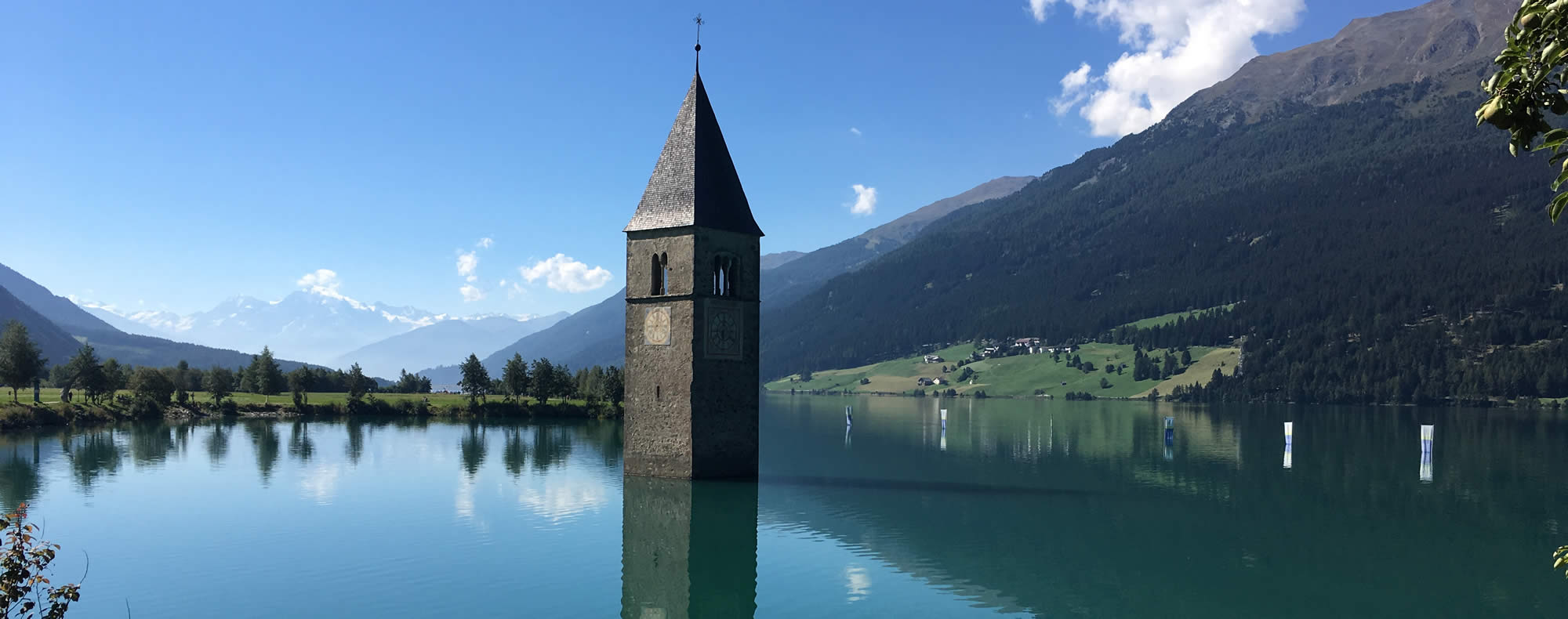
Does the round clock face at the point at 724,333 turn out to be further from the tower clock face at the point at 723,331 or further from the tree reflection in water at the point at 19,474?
the tree reflection in water at the point at 19,474

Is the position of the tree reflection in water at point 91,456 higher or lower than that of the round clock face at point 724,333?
lower

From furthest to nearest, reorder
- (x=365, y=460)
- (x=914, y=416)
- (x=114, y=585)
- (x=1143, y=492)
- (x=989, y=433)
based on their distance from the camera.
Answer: (x=914, y=416) < (x=989, y=433) < (x=365, y=460) < (x=1143, y=492) < (x=114, y=585)

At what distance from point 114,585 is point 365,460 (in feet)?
116

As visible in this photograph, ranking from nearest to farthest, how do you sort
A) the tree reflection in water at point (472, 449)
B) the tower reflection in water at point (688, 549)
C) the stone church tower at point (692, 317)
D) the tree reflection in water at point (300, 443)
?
the tower reflection in water at point (688, 549), the stone church tower at point (692, 317), the tree reflection in water at point (472, 449), the tree reflection in water at point (300, 443)

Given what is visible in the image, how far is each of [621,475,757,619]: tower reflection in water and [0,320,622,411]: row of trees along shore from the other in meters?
68.2

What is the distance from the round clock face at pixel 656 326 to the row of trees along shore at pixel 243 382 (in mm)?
65135

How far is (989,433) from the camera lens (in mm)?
100688

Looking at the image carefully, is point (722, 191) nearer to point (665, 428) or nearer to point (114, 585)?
point (665, 428)

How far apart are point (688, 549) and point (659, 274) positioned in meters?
16.9

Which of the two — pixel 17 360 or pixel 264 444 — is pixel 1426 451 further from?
pixel 17 360

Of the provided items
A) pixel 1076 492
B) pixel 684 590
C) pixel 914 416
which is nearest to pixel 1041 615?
pixel 684 590

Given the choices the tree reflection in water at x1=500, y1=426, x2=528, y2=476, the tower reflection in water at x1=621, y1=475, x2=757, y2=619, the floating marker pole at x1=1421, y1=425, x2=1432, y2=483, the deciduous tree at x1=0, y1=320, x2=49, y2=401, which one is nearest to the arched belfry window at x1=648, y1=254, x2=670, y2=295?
the tower reflection in water at x1=621, y1=475, x2=757, y2=619

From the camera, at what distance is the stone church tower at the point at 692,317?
152 feet

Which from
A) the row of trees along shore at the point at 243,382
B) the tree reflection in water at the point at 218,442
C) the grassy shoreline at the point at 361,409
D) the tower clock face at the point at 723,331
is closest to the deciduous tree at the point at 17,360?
the row of trees along shore at the point at 243,382
